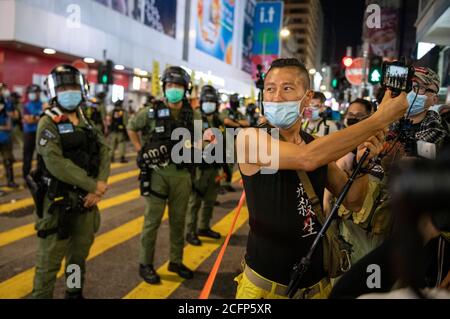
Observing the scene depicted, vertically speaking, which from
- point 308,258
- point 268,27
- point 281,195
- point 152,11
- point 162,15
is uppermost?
point 268,27

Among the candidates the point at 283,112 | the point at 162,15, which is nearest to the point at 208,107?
the point at 283,112

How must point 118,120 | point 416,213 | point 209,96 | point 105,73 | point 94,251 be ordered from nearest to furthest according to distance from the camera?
point 416,213 → point 94,251 → point 209,96 → point 118,120 → point 105,73

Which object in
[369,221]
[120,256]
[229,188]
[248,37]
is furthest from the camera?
[248,37]

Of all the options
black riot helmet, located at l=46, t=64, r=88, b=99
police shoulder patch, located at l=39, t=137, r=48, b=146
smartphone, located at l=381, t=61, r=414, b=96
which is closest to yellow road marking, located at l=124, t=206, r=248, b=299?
police shoulder patch, located at l=39, t=137, r=48, b=146

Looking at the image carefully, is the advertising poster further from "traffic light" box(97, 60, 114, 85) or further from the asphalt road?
the asphalt road

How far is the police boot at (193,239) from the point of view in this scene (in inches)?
225

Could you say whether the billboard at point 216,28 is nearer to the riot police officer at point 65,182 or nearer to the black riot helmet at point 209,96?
the black riot helmet at point 209,96

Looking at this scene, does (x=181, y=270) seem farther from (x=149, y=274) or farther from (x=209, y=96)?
(x=209, y=96)

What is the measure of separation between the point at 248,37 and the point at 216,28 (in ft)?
52.3

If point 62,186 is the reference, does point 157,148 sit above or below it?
above

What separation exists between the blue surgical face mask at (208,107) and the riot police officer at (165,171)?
7.51 ft

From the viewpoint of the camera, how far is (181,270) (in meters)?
4.58

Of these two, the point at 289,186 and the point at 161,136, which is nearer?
the point at 289,186
